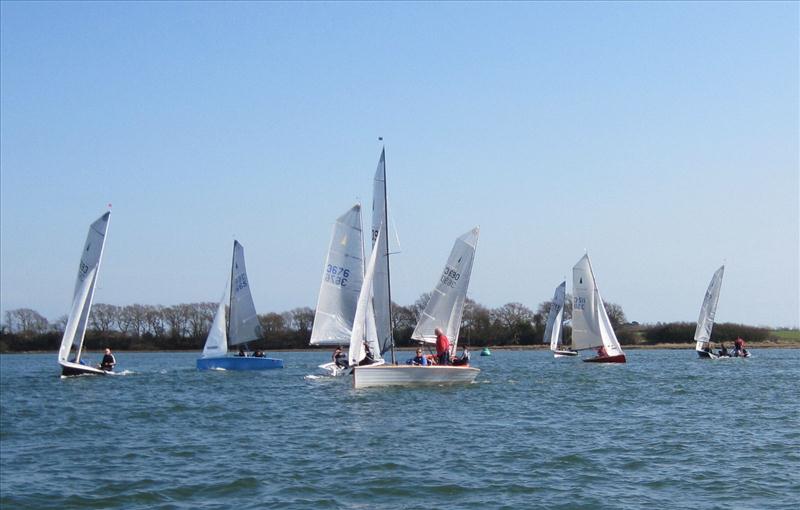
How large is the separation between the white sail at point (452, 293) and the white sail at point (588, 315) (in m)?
21.3

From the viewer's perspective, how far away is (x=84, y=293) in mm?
38562

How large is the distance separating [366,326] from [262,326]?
7371 centimetres

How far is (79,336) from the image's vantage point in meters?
38.7

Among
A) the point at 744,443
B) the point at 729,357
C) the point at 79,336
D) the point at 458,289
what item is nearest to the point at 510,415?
the point at 744,443

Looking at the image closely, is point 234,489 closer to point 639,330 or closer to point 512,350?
point 512,350

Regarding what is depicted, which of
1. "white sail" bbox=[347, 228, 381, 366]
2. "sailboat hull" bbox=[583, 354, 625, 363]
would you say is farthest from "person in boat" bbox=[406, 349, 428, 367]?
"sailboat hull" bbox=[583, 354, 625, 363]

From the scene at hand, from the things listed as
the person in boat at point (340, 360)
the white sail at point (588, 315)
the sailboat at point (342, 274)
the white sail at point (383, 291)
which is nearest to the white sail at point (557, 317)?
the white sail at point (588, 315)

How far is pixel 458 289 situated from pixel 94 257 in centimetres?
1687

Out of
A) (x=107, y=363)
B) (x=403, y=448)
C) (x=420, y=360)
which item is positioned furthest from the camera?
(x=107, y=363)

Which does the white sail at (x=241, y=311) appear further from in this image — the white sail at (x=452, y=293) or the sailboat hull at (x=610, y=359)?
the sailboat hull at (x=610, y=359)

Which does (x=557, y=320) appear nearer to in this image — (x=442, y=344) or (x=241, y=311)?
(x=241, y=311)

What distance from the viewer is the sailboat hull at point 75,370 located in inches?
1489

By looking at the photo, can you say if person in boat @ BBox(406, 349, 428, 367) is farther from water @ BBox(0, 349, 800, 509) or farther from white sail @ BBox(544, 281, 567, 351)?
white sail @ BBox(544, 281, 567, 351)

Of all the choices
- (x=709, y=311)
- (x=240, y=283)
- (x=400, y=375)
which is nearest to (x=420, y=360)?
(x=400, y=375)
